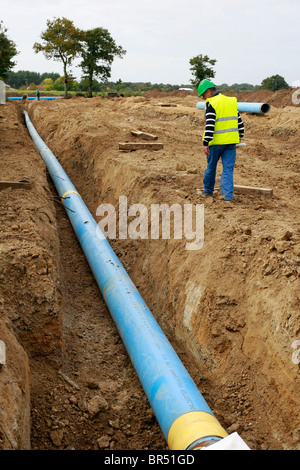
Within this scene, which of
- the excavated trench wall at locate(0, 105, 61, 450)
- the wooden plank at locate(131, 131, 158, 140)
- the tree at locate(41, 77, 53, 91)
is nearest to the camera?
the excavated trench wall at locate(0, 105, 61, 450)

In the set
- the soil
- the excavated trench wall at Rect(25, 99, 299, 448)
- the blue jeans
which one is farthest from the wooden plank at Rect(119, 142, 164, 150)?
the blue jeans

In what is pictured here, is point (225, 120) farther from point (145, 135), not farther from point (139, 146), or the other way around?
point (145, 135)

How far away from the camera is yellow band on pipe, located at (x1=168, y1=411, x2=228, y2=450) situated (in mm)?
3500

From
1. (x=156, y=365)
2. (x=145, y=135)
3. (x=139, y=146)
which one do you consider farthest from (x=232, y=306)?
(x=145, y=135)

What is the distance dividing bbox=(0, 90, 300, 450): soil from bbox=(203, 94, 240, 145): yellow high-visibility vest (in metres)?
1.06

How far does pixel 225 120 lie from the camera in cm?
690

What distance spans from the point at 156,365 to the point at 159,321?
5.77 ft

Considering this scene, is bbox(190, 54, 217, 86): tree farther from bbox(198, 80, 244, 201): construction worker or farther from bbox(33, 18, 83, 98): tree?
bbox(198, 80, 244, 201): construction worker

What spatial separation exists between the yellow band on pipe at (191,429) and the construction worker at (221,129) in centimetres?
429

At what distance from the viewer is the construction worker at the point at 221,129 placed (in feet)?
22.3

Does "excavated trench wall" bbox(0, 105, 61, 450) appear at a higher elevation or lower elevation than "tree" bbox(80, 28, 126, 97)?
lower
